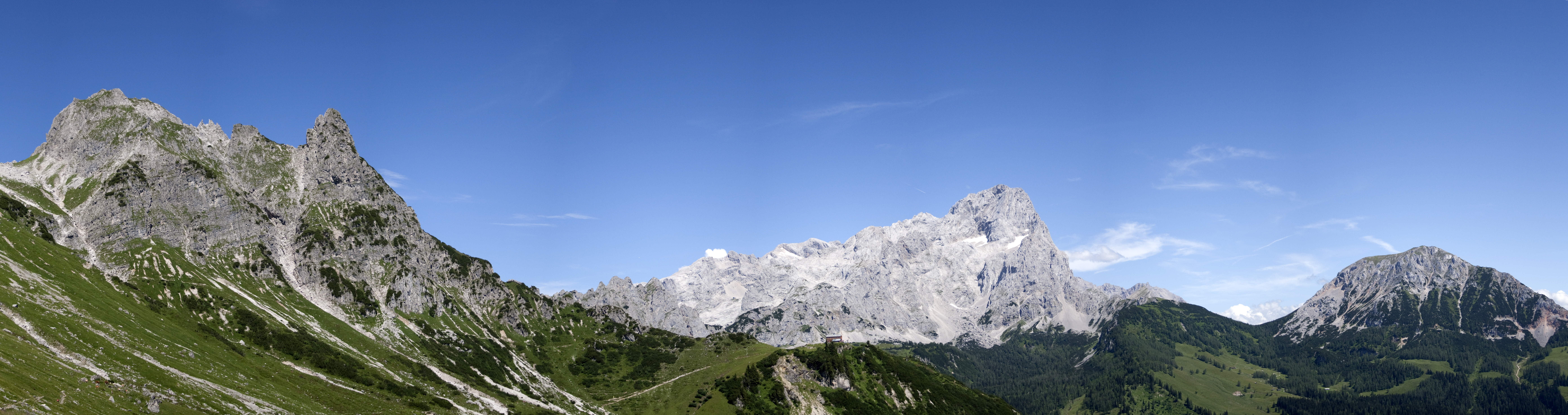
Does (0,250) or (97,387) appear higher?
(0,250)

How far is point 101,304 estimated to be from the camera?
193m

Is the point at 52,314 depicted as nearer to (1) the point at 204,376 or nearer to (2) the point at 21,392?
(1) the point at 204,376

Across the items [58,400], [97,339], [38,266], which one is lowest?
[58,400]

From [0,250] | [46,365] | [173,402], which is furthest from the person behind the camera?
[0,250]

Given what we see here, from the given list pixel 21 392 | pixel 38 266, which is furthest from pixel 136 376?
pixel 38 266

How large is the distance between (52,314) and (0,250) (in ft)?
154

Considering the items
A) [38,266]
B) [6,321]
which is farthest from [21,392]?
[38,266]

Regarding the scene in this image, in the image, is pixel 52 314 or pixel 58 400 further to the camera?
pixel 52 314

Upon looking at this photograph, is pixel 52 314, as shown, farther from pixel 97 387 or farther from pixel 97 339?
pixel 97 387

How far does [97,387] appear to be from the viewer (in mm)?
139875

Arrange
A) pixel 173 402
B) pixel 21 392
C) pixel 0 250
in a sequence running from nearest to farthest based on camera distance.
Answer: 1. pixel 21 392
2. pixel 173 402
3. pixel 0 250

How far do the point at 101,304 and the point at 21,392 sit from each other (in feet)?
289

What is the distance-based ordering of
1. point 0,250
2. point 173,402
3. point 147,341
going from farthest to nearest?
1. point 0,250
2. point 147,341
3. point 173,402

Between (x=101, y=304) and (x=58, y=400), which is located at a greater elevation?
(x=101, y=304)
